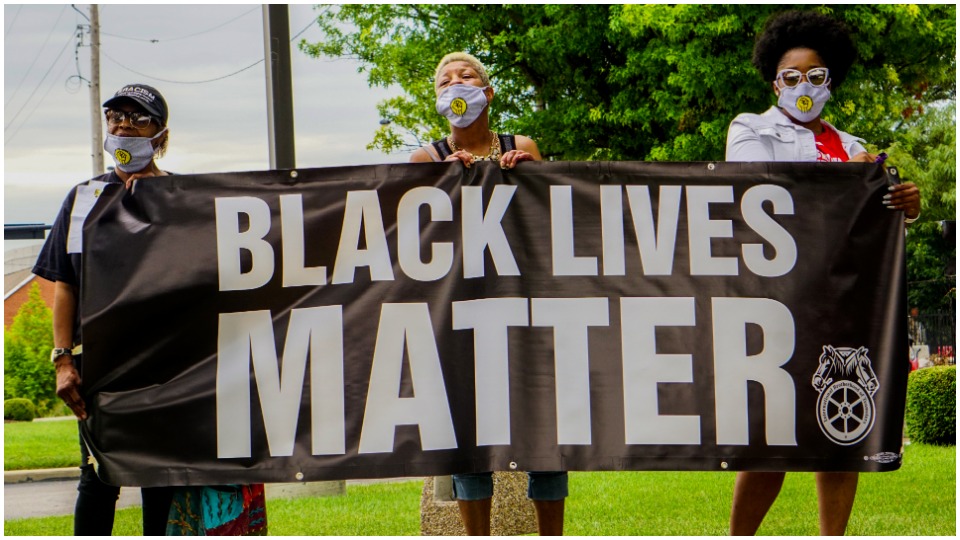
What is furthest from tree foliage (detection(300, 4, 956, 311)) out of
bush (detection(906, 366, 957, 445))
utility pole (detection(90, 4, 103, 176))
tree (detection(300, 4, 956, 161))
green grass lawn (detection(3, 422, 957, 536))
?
utility pole (detection(90, 4, 103, 176))

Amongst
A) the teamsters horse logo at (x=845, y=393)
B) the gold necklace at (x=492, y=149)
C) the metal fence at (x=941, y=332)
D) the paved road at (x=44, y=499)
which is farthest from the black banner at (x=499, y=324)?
the metal fence at (x=941, y=332)

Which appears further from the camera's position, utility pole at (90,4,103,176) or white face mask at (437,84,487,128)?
utility pole at (90,4,103,176)

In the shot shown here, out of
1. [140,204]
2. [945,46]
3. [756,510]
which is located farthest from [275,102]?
[945,46]

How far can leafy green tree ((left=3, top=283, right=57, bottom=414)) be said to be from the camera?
27156 millimetres

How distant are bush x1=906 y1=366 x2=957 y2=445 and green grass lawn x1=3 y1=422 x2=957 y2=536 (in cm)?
255

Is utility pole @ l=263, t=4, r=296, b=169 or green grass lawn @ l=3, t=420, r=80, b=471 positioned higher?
utility pole @ l=263, t=4, r=296, b=169

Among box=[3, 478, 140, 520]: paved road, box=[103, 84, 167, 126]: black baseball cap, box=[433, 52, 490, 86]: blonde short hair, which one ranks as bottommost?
box=[3, 478, 140, 520]: paved road

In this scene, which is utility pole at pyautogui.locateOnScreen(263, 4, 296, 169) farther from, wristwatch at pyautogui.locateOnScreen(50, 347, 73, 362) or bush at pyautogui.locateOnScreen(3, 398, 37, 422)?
bush at pyautogui.locateOnScreen(3, 398, 37, 422)

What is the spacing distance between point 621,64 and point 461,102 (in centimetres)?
1365

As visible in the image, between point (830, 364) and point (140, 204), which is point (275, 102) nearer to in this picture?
Result: point (140, 204)

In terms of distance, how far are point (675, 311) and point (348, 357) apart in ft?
4.06

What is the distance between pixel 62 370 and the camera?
4.32 m

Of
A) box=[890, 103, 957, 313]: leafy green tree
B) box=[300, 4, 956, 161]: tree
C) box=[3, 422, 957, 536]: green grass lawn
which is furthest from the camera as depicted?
box=[890, 103, 957, 313]: leafy green tree

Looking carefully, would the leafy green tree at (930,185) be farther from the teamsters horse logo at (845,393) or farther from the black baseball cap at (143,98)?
the black baseball cap at (143,98)
